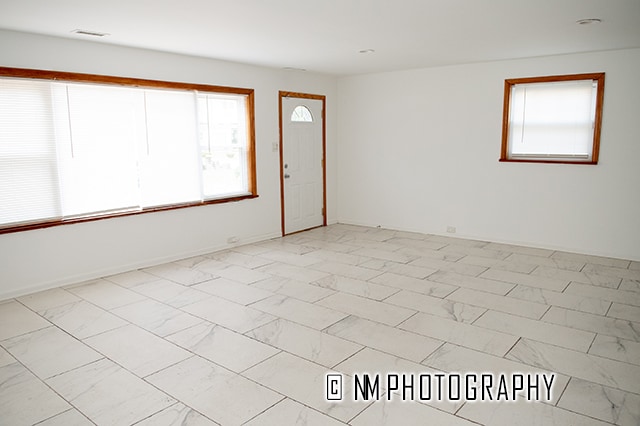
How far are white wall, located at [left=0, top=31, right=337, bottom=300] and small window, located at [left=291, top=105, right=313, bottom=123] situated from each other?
289 millimetres

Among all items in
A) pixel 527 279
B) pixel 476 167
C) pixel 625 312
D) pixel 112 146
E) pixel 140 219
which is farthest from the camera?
pixel 476 167

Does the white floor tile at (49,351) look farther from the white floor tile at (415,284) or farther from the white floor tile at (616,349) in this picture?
the white floor tile at (616,349)

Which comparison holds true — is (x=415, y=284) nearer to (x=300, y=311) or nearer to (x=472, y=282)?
(x=472, y=282)

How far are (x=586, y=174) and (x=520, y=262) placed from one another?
1.42 meters

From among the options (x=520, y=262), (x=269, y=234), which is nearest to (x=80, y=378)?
(x=269, y=234)

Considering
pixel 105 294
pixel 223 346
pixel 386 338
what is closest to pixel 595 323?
pixel 386 338

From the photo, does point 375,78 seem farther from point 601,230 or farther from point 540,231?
point 601,230

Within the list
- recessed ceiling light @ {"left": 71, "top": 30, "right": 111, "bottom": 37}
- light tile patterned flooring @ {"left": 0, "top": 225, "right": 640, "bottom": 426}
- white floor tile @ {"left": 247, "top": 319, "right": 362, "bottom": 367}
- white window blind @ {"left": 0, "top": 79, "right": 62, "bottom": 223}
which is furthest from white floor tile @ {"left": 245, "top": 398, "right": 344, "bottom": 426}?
recessed ceiling light @ {"left": 71, "top": 30, "right": 111, "bottom": 37}

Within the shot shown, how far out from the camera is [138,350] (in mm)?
3254

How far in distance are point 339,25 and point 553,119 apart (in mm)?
3381

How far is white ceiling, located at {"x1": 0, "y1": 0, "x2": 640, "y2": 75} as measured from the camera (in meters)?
3.39

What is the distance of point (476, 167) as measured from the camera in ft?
21.1

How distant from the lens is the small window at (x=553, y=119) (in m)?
5.54

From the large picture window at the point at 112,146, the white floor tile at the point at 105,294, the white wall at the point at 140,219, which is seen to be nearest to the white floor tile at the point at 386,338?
the white floor tile at the point at 105,294
